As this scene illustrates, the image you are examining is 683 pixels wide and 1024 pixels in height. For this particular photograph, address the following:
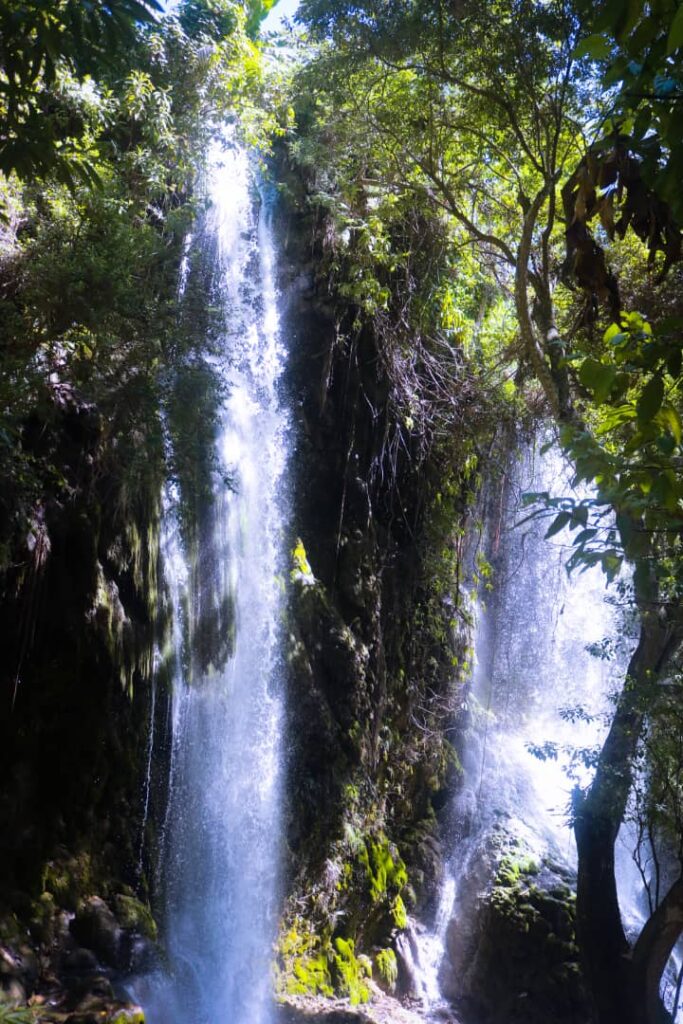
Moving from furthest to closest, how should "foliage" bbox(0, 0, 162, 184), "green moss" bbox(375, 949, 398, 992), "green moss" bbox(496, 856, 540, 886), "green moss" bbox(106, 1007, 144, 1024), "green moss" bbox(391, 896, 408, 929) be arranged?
1. "green moss" bbox(496, 856, 540, 886)
2. "green moss" bbox(391, 896, 408, 929)
3. "green moss" bbox(375, 949, 398, 992)
4. "green moss" bbox(106, 1007, 144, 1024)
5. "foliage" bbox(0, 0, 162, 184)

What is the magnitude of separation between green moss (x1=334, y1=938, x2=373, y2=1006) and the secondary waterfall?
894 mm

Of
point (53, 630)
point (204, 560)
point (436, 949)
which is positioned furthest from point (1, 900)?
point (436, 949)

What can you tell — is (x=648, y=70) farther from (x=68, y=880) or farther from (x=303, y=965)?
(x=303, y=965)

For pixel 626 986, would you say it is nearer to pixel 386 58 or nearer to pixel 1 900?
pixel 1 900

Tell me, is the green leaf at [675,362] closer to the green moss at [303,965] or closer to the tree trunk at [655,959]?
the tree trunk at [655,959]

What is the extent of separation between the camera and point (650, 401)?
214cm

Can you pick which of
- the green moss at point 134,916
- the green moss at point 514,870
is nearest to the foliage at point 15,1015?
the green moss at point 134,916

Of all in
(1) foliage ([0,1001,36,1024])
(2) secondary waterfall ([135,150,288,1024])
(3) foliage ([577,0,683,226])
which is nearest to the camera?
(3) foliage ([577,0,683,226])

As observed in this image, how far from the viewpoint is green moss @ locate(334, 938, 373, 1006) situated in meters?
8.71

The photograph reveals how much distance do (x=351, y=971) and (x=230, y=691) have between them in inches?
124

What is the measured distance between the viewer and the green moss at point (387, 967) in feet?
30.8

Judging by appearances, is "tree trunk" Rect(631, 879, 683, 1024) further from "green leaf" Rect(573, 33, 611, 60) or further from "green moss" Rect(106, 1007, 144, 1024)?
"green leaf" Rect(573, 33, 611, 60)

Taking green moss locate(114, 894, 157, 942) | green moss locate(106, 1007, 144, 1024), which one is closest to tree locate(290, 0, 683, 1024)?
green moss locate(114, 894, 157, 942)

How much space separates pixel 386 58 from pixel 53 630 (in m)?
5.94
